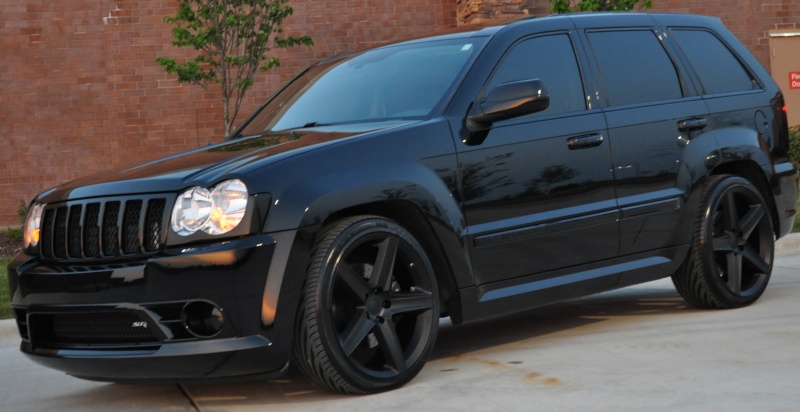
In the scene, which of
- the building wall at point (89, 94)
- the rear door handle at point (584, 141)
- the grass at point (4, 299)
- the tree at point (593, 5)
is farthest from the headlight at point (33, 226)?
the building wall at point (89, 94)

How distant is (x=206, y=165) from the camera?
5.38 metres

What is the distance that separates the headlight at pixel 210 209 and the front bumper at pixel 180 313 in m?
0.08

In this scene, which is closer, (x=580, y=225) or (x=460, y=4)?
(x=580, y=225)

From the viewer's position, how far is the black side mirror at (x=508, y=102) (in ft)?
19.1

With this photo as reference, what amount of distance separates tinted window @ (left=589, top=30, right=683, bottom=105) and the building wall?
10679 millimetres

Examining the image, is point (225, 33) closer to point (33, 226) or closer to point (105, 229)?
point (33, 226)

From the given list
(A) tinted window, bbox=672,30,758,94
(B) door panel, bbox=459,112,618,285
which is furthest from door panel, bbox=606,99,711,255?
(A) tinted window, bbox=672,30,758,94

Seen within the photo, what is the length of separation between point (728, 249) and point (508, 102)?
2.13 m

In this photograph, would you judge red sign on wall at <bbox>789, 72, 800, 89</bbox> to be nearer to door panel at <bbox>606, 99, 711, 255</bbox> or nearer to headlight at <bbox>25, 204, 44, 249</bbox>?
door panel at <bbox>606, 99, 711, 255</bbox>

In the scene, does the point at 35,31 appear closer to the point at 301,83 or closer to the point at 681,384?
the point at 301,83

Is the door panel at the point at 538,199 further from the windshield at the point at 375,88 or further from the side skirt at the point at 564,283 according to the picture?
the windshield at the point at 375,88

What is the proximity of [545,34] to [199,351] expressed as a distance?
8.97 ft

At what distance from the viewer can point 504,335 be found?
6973 mm

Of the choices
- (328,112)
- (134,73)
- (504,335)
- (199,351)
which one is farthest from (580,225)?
(134,73)
